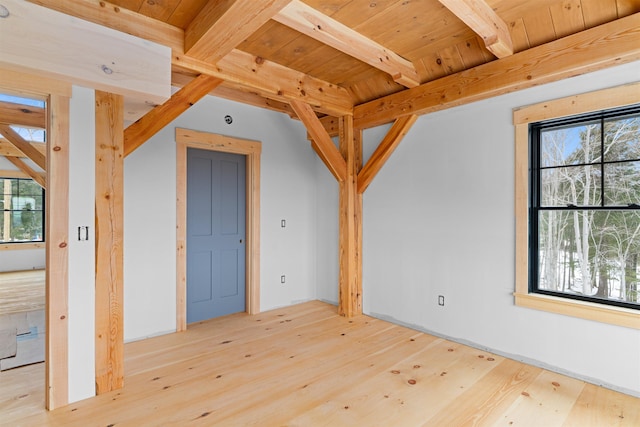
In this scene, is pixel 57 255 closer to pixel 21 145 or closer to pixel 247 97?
pixel 247 97

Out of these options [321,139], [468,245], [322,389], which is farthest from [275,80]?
[322,389]

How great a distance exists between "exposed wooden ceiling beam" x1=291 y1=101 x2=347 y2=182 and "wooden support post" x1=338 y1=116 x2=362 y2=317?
111 millimetres

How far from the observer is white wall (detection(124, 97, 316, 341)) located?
125 inches

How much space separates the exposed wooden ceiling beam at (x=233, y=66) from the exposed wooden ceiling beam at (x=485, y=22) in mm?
1631

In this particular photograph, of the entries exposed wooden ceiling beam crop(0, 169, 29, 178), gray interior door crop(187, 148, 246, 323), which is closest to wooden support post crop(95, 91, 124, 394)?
gray interior door crop(187, 148, 246, 323)

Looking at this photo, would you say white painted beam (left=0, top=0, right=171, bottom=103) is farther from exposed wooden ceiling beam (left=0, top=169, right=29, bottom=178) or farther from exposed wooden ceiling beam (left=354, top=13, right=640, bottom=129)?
exposed wooden ceiling beam (left=0, top=169, right=29, bottom=178)

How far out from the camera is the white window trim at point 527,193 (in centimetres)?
228

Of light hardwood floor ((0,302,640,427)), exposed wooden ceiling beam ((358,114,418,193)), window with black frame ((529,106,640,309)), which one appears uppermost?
exposed wooden ceiling beam ((358,114,418,193))

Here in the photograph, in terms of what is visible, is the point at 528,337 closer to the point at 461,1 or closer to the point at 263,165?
the point at 461,1

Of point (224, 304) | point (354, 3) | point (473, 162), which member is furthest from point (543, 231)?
point (224, 304)

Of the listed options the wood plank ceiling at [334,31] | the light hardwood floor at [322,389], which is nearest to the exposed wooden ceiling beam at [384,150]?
the wood plank ceiling at [334,31]

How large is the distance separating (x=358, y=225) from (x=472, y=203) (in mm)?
1351

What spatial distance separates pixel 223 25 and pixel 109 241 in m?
1.63

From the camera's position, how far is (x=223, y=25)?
2.08 m
